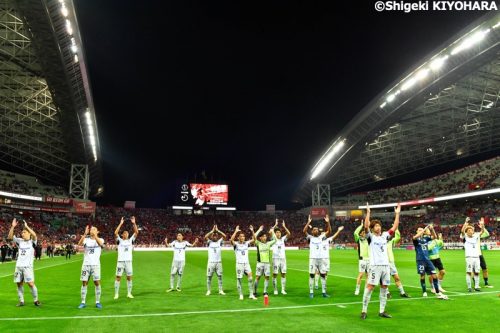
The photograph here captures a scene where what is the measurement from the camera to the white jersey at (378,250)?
33.7ft

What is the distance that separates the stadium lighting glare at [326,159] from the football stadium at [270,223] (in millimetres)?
408

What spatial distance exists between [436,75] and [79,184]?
202 ft

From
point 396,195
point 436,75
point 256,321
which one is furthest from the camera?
point 396,195

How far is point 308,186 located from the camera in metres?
88.3

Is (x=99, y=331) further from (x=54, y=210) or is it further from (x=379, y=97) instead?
(x=54, y=210)

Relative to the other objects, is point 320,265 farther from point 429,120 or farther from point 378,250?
point 429,120

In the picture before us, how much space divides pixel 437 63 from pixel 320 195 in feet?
155

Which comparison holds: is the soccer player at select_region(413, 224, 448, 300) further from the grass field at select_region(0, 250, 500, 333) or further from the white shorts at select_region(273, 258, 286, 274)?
the white shorts at select_region(273, 258, 286, 274)

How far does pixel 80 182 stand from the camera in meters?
71.6

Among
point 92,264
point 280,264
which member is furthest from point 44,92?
point 280,264

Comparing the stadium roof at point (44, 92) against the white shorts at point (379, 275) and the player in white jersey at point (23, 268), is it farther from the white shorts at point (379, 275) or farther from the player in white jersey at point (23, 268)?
the white shorts at point (379, 275)

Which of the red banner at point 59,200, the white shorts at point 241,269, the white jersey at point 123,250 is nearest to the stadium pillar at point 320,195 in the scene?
the red banner at point 59,200

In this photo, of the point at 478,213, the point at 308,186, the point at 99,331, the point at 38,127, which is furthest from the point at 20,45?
the point at 478,213

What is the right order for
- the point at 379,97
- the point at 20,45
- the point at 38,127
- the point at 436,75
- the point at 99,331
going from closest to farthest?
the point at 99,331
the point at 20,45
the point at 436,75
the point at 379,97
the point at 38,127
